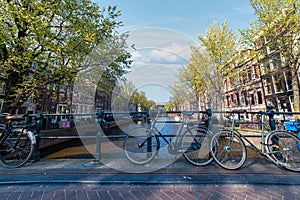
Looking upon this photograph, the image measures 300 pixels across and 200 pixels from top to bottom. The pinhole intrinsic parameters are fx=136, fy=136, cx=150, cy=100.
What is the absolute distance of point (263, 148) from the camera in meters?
2.37

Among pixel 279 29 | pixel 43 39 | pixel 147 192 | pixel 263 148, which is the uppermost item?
pixel 279 29

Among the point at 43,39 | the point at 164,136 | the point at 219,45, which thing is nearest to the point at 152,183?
the point at 164,136

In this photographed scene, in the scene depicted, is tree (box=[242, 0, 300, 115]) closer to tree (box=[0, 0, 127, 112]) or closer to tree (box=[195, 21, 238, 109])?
tree (box=[195, 21, 238, 109])

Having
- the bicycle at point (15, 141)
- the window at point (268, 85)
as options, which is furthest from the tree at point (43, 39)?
the window at point (268, 85)

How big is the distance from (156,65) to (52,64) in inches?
202

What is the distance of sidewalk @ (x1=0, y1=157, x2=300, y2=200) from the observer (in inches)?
63.9

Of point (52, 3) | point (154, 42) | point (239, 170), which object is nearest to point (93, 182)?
point (239, 170)

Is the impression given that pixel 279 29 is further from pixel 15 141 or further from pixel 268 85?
pixel 15 141

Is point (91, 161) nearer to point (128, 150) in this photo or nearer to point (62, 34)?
point (128, 150)

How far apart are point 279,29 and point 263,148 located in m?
11.9

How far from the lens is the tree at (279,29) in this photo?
29.5 ft

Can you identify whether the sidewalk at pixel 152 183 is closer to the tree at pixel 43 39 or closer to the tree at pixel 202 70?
the tree at pixel 43 39

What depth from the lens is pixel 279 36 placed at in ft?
31.6

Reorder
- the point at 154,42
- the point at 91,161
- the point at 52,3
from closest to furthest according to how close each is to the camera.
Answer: the point at 91,161, the point at 52,3, the point at 154,42
